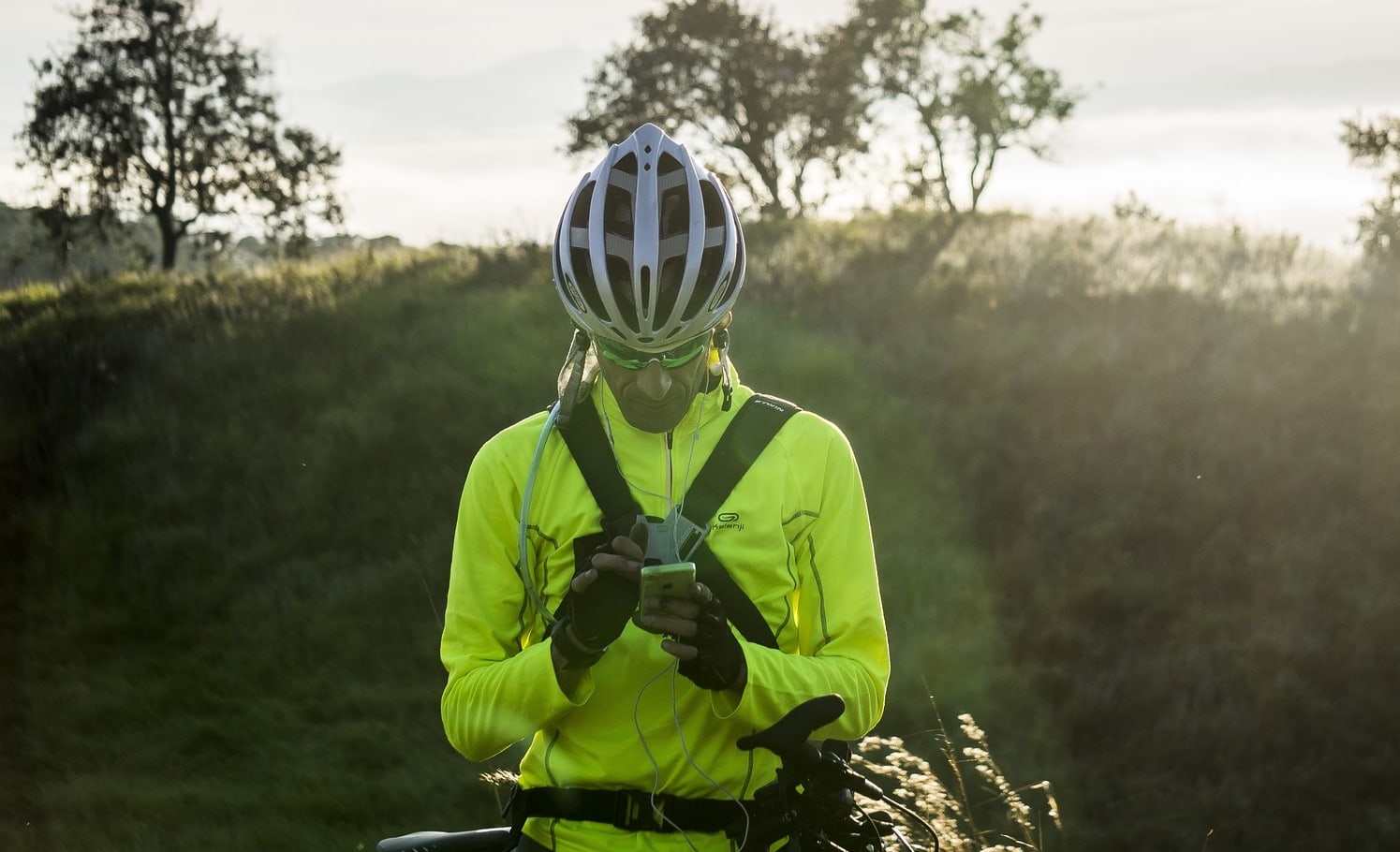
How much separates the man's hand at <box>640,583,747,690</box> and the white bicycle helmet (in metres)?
0.74

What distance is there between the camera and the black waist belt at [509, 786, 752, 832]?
2.87 m

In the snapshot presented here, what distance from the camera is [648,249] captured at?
2.99 metres

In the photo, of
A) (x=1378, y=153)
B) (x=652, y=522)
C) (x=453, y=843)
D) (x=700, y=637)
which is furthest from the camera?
(x=1378, y=153)

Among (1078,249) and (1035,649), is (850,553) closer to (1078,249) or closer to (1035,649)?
(1035,649)

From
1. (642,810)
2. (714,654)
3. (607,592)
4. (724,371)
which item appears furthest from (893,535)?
(607,592)

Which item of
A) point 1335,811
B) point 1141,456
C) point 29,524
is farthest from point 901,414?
point 29,524

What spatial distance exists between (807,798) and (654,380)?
1052 millimetres

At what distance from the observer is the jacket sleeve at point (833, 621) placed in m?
2.80

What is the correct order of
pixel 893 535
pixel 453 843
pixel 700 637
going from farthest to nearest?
pixel 893 535
pixel 453 843
pixel 700 637

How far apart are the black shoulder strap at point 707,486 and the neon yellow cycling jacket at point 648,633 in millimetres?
45

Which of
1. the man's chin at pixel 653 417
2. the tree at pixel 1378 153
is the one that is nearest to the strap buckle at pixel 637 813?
the man's chin at pixel 653 417

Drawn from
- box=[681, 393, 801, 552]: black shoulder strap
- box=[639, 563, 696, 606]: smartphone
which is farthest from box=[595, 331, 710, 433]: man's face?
box=[639, 563, 696, 606]: smartphone

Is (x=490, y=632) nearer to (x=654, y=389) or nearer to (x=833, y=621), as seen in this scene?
(x=654, y=389)

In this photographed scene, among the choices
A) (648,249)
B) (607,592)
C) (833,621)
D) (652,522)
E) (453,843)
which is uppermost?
(648,249)
